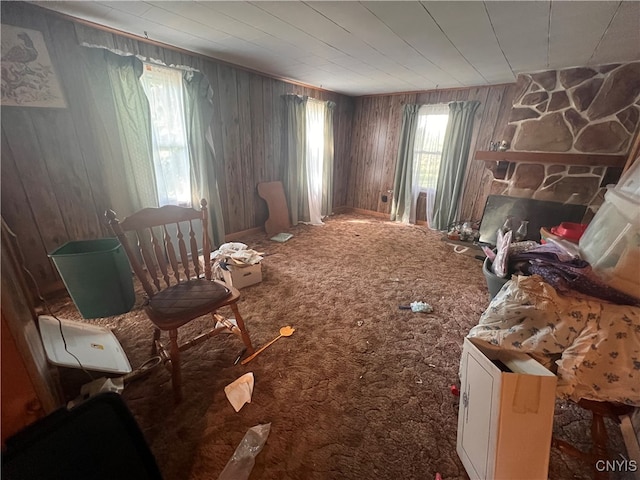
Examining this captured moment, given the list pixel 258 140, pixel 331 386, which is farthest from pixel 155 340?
pixel 258 140

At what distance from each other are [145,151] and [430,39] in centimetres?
259

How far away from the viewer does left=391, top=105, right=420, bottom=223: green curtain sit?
4.16 metres

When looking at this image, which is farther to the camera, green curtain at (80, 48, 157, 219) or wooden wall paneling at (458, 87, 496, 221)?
wooden wall paneling at (458, 87, 496, 221)

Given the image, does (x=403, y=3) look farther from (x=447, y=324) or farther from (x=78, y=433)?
(x=78, y=433)

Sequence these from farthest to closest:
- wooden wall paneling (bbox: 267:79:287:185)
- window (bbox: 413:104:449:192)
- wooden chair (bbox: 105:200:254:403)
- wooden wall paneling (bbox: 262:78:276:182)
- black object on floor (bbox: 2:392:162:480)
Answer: window (bbox: 413:104:449:192), wooden wall paneling (bbox: 267:79:287:185), wooden wall paneling (bbox: 262:78:276:182), wooden chair (bbox: 105:200:254:403), black object on floor (bbox: 2:392:162:480)

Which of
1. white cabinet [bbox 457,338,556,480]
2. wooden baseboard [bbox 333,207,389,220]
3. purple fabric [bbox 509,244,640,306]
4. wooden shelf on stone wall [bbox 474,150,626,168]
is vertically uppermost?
wooden shelf on stone wall [bbox 474,150,626,168]

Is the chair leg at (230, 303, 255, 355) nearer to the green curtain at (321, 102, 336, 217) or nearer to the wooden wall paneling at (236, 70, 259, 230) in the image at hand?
the wooden wall paneling at (236, 70, 259, 230)

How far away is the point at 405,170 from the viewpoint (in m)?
4.39

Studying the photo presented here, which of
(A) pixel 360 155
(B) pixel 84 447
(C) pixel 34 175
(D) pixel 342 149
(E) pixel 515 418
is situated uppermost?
(D) pixel 342 149

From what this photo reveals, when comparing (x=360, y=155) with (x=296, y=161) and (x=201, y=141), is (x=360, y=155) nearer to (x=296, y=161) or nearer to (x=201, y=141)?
(x=296, y=161)

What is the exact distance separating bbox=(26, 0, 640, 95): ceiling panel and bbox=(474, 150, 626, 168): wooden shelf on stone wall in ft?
2.67

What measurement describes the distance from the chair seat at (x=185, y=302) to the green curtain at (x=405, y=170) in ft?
12.3

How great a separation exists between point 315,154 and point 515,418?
13.1 ft
